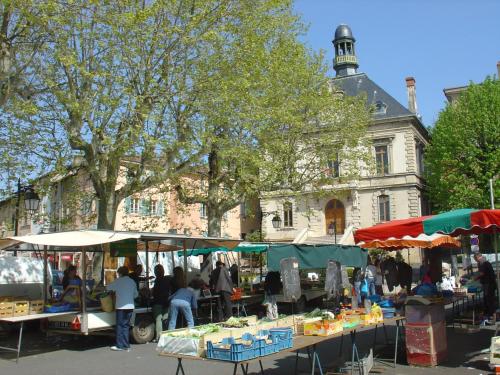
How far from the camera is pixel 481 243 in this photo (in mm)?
15422

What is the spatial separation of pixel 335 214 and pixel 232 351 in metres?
44.7

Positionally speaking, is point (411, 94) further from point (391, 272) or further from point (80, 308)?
point (80, 308)

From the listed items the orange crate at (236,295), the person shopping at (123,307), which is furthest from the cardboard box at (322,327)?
the orange crate at (236,295)

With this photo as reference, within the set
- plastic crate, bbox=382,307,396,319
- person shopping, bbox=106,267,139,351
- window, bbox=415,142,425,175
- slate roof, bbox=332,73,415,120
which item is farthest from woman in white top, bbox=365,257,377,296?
window, bbox=415,142,425,175

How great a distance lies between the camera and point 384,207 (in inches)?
1906

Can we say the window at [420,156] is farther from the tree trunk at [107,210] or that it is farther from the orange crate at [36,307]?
the orange crate at [36,307]

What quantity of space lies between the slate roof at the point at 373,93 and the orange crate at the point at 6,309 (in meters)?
37.9

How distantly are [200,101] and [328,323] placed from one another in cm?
1163

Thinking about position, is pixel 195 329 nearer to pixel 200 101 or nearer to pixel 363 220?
pixel 200 101

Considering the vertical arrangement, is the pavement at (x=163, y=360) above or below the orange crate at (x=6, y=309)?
below

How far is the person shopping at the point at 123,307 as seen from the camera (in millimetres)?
11672

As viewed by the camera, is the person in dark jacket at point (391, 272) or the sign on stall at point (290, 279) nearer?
the sign on stall at point (290, 279)

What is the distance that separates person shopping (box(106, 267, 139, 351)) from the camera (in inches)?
460

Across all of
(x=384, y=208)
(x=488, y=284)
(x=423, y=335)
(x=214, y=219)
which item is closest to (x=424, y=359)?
(x=423, y=335)
